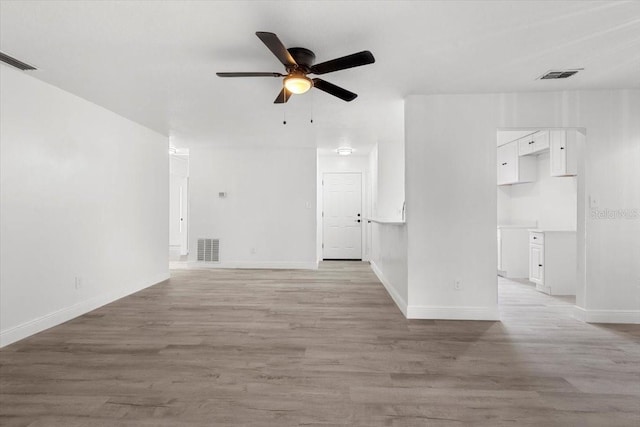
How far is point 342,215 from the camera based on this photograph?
8.59 meters

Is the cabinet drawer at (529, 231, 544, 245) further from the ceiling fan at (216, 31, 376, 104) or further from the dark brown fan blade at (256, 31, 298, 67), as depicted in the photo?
the dark brown fan blade at (256, 31, 298, 67)

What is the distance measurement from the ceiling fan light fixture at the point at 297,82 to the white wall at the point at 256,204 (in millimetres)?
4452

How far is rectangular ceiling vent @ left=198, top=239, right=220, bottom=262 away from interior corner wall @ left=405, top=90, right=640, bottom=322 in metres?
4.67

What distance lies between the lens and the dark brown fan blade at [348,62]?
7.54 ft

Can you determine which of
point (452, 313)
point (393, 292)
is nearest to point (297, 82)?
point (452, 313)

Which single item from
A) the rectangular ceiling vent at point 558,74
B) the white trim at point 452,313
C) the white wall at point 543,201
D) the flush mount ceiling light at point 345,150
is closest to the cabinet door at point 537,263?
the white wall at point 543,201

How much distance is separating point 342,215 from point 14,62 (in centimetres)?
662

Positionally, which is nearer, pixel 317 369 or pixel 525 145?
pixel 317 369

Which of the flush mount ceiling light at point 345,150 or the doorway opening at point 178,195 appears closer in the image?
the flush mount ceiling light at point 345,150

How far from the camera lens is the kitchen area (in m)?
4.88

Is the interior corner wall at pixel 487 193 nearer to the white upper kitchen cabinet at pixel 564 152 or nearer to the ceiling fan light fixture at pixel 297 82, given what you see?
the white upper kitchen cabinet at pixel 564 152

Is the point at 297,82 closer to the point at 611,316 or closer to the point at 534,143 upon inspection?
the point at 611,316

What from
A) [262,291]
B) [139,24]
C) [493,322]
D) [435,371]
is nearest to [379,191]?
[262,291]

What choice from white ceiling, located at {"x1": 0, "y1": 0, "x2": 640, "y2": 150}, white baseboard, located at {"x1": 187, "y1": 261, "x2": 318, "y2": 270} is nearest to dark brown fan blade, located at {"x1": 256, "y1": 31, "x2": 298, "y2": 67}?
white ceiling, located at {"x1": 0, "y1": 0, "x2": 640, "y2": 150}
